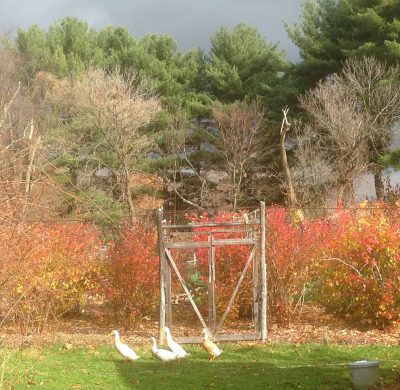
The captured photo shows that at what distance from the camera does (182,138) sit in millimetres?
30672

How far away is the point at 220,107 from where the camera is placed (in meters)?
30.4

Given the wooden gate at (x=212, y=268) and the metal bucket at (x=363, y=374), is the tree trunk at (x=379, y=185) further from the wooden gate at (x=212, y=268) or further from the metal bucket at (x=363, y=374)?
the metal bucket at (x=363, y=374)

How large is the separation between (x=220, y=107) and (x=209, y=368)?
21420 mm

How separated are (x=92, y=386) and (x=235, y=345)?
13.2ft

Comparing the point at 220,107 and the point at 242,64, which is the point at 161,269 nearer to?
the point at 220,107

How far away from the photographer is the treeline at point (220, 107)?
1069 inches

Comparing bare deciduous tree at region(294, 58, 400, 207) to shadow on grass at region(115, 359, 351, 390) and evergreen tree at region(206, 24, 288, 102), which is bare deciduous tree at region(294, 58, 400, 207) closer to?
evergreen tree at region(206, 24, 288, 102)

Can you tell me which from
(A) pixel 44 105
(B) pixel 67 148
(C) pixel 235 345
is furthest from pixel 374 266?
(A) pixel 44 105

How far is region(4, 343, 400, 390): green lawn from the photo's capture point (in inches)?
345

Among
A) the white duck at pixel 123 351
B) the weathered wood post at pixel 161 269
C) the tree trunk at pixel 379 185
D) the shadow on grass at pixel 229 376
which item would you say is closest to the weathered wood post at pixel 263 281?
the weathered wood post at pixel 161 269

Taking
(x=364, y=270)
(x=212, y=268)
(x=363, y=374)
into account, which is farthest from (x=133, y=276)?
(x=363, y=374)

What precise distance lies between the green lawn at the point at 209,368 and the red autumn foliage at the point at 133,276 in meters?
2.05

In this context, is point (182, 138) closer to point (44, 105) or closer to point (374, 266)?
point (44, 105)

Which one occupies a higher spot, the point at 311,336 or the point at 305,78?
the point at 305,78
